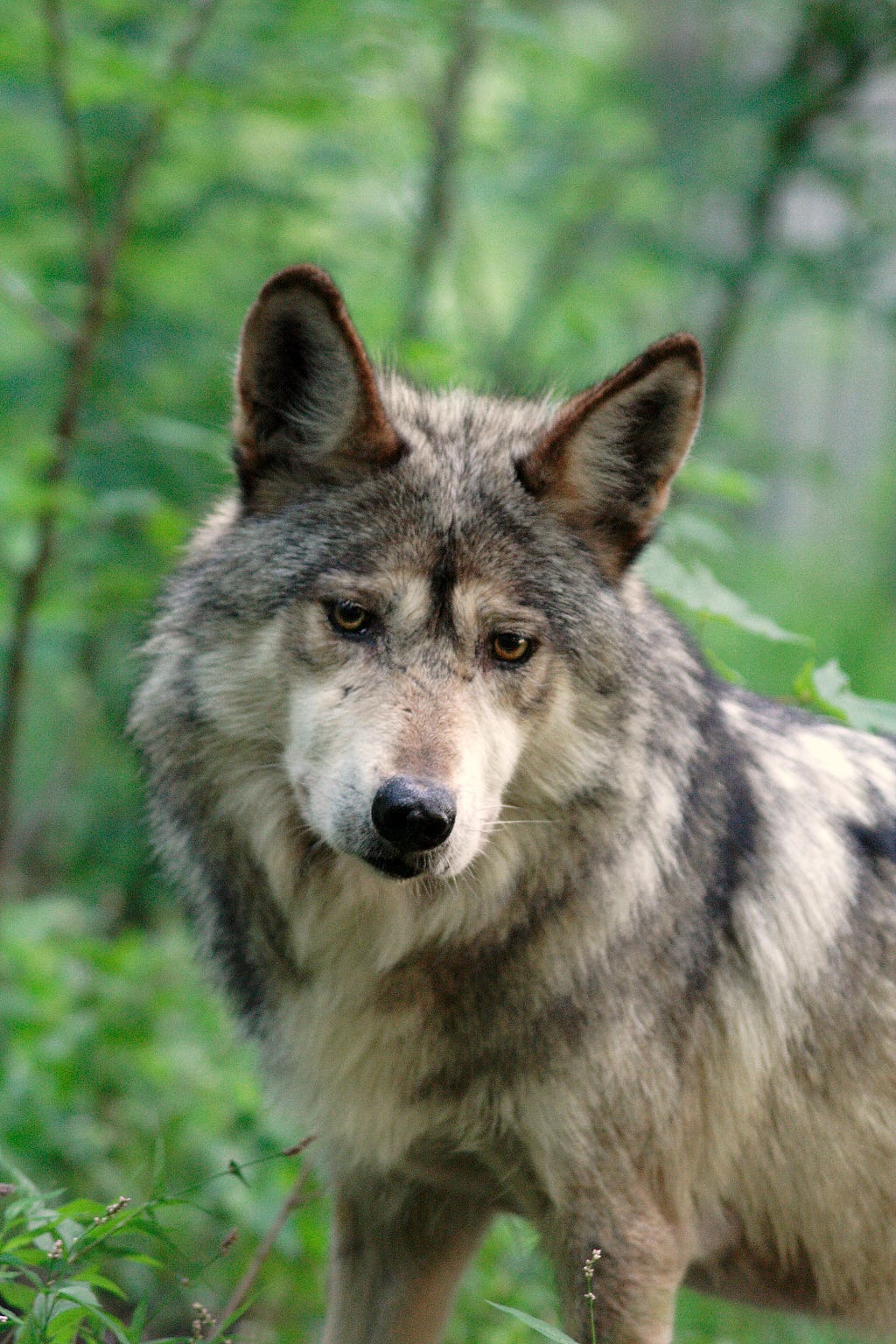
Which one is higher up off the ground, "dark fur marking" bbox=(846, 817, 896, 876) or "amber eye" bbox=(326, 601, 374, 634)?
"amber eye" bbox=(326, 601, 374, 634)

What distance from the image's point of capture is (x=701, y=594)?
3371mm

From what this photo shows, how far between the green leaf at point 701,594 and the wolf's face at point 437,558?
0.44 m

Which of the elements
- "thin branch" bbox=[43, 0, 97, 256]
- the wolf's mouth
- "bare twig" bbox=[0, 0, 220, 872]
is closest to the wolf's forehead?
Result: the wolf's mouth

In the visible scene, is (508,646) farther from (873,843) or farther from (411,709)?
(873,843)

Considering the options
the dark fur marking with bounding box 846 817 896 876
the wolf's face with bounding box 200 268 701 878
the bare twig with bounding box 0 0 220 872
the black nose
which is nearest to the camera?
the black nose

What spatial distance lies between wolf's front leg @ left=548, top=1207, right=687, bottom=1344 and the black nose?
3.04 feet

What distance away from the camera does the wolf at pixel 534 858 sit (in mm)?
2709

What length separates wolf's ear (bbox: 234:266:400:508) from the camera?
271 cm

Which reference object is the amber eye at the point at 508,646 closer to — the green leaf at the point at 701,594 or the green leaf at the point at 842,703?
the green leaf at the point at 701,594

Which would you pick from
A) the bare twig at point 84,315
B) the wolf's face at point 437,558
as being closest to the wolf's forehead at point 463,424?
the wolf's face at point 437,558

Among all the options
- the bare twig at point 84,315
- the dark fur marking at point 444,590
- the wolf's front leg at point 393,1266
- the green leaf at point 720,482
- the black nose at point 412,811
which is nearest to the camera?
the black nose at point 412,811

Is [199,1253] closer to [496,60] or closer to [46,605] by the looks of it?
[46,605]

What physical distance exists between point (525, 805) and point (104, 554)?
189 inches

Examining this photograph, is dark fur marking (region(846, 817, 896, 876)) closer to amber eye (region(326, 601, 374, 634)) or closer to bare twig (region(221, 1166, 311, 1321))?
amber eye (region(326, 601, 374, 634))
